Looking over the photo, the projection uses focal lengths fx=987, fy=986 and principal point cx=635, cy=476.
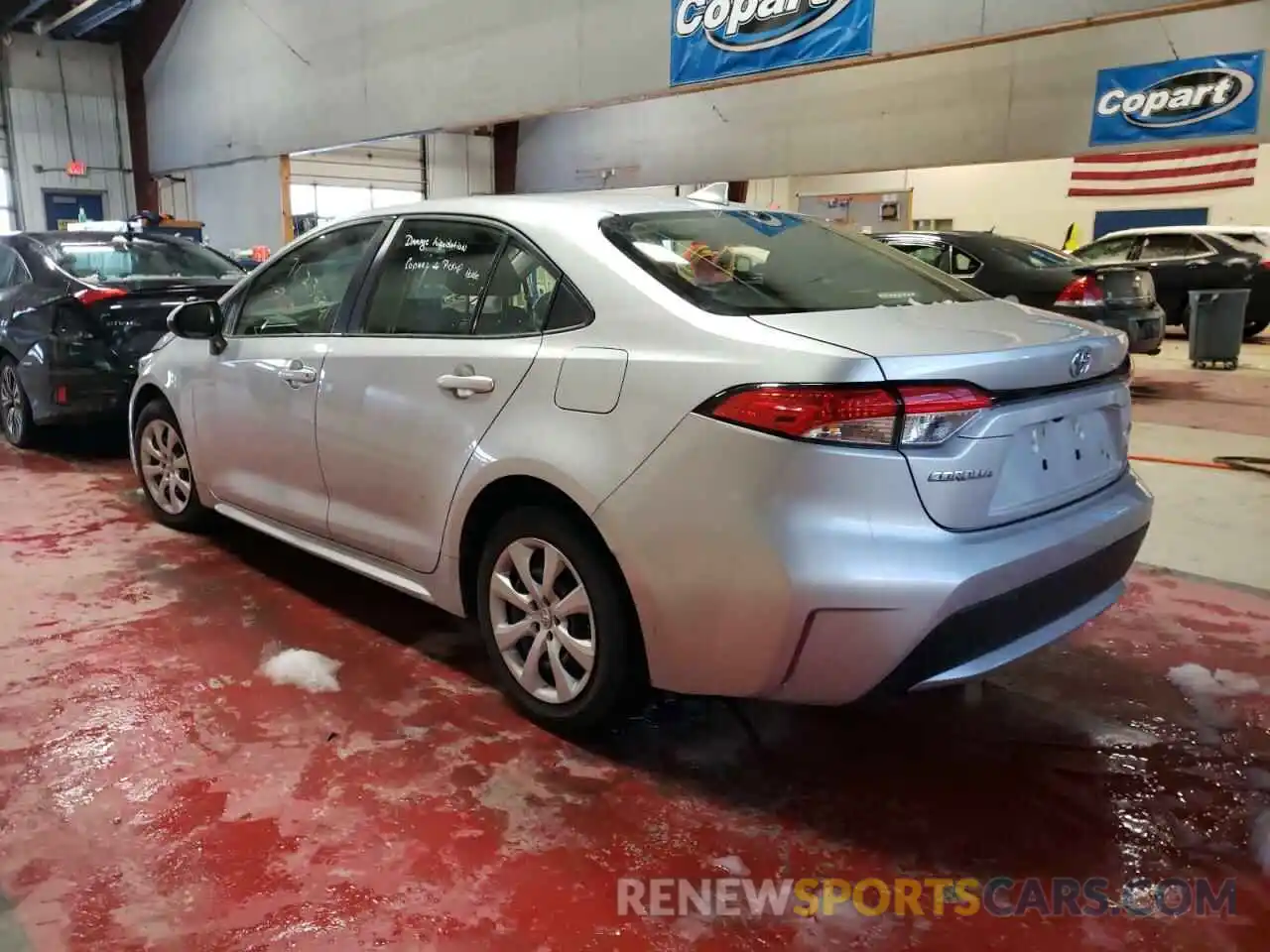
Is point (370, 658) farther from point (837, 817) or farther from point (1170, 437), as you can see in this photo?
point (1170, 437)

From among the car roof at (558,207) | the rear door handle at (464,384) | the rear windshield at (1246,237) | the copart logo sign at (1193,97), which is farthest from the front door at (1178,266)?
the rear door handle at (464,384)

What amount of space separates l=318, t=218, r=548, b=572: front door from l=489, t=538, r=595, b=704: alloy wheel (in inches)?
10.5

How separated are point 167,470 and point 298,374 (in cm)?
148

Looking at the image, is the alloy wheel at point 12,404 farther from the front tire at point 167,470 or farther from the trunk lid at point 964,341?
the trunk lid at point 964,341

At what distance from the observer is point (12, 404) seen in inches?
242

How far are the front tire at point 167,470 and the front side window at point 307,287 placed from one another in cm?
75

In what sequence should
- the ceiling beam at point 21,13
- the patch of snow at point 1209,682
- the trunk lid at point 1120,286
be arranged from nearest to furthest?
1. the patch of snow at point 1209,682
2. the trunk lid at point 1120,286
3. the ceiling beam at point 21,13

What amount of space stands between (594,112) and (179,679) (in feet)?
52.2

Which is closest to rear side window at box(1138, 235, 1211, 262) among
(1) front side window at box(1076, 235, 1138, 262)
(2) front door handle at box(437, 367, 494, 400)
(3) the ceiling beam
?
(1) front side window at box(1076, 235, 1138, 262)

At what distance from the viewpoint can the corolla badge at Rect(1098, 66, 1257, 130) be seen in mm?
10109

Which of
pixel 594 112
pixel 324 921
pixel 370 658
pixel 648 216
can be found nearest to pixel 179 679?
pixel 370 658

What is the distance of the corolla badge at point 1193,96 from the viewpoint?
10109mm

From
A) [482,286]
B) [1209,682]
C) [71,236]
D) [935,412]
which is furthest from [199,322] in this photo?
[1209,682]

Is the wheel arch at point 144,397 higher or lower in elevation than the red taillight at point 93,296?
lower
